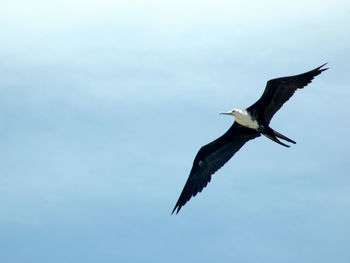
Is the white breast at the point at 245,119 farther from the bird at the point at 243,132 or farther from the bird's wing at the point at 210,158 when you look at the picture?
the bird's wing at the point at 210,158

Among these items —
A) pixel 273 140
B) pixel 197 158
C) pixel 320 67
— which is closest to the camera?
pixel 320 67

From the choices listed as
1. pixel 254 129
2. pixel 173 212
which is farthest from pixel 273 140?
pixel 173 212

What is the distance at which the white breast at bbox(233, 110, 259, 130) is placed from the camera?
14.7 m

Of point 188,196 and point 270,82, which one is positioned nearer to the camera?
point 270,82

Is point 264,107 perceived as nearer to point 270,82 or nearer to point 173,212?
point 270,82

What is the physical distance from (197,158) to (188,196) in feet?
2.75

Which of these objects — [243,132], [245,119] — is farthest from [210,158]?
[245,119]

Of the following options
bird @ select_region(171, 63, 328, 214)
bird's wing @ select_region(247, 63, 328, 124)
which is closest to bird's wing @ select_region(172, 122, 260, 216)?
bird @ select_region(171, 63, 328, 214)

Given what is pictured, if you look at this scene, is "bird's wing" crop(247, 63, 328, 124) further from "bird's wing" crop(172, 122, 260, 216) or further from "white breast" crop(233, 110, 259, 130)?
"bird's wing" crop(172, 122, 260, 216)

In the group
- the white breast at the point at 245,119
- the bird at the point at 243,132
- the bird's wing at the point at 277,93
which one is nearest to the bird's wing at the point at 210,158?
the bird at the point at 243,132

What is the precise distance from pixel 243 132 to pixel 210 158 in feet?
3.01

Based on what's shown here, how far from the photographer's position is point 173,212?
15.4 meters

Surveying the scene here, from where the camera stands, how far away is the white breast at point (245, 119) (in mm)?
14703

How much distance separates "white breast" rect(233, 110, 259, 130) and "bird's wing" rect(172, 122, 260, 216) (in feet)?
1.43
